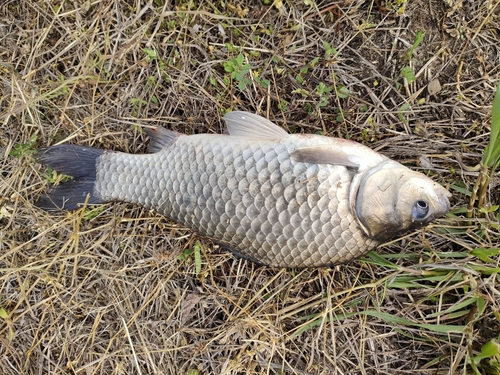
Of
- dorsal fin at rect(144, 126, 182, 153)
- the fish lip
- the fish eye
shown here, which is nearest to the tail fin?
dorsal fin at rect(144, 126, 182, 153)

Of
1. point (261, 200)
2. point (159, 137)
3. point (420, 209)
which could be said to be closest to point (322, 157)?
point (261, 200)

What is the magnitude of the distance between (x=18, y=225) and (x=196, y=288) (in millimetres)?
1207

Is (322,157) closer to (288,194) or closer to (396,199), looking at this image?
(288,194)

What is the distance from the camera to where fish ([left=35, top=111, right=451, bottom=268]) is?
184 cm

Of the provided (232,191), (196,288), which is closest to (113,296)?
(196,288)

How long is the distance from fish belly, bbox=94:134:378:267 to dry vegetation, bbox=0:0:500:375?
38 cm

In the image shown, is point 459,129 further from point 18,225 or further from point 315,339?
point 18,225

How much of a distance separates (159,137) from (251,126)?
533 mm

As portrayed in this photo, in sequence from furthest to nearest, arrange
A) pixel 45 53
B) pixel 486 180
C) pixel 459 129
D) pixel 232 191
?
pixel 45 53, pixel 459 129, pixel 486 180, pixel 232 191

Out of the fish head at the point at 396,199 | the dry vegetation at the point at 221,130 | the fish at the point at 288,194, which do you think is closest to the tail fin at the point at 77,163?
the dry vegetation at the point at 221,130

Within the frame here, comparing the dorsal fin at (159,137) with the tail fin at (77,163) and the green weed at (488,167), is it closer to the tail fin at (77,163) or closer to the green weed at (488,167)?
the tail fin at (77,163)

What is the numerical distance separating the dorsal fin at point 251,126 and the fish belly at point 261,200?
0.07 meters

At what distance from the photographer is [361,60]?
227cm

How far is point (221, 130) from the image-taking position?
235 centimetres
